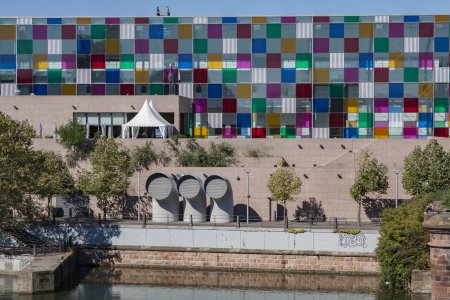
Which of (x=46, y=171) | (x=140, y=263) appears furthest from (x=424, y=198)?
(x=46, y=171)

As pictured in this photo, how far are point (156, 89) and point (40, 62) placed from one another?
433 inches

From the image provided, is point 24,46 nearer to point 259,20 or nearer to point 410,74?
point 259,20

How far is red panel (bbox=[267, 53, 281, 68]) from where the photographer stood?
101125 mm

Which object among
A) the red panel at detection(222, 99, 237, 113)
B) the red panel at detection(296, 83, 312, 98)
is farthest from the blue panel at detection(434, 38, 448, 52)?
the red panel at detection(222, 99, 237, 113)

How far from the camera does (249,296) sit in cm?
6862

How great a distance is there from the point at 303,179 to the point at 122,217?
1416 cm

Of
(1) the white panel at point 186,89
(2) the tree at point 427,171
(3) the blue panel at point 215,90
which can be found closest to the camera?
(2) the tree at point 427,171

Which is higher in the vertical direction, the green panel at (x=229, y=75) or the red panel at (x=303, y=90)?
the green panel at (x=229, y=75)

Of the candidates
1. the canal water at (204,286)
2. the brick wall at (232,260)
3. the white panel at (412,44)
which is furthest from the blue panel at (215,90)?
the canal water at (204,286)

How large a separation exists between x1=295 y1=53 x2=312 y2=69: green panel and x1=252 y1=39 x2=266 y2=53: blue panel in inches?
127

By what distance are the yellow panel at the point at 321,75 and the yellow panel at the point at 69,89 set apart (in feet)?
73.3

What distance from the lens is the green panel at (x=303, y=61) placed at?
331 ft

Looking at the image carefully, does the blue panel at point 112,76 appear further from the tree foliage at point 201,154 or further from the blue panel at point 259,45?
the tree foliage at point 201,154

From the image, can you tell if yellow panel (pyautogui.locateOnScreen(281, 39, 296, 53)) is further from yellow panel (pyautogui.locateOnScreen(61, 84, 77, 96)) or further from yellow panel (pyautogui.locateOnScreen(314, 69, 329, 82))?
yellow panel (pyautogui.locateOnScreen(61, 84, 77, 96))
